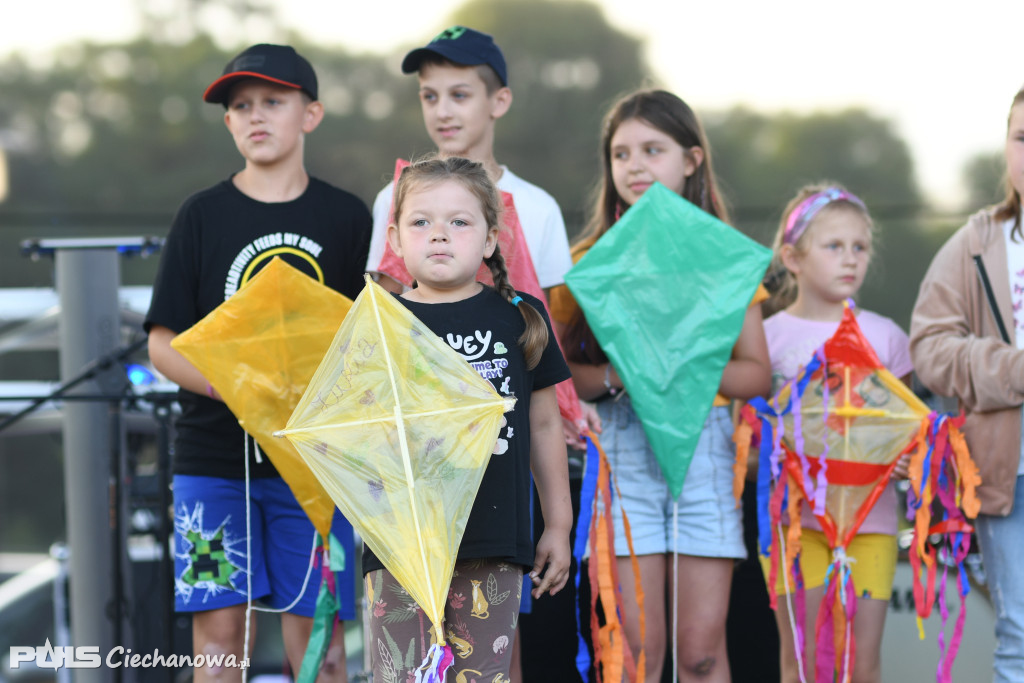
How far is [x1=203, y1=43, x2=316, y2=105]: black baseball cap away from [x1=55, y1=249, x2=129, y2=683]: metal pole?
77cm

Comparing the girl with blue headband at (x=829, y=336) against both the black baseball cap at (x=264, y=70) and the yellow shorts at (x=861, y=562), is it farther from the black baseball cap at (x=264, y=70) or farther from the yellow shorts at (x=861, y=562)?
the black baseball cap at (x=264, y=70)

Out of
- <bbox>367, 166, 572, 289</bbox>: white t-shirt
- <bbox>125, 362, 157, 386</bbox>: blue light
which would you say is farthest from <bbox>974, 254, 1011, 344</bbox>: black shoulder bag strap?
<bbox>125, 362, 157, 386</bbox>: blue light

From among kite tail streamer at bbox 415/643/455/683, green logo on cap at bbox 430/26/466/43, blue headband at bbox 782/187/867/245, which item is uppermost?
green logo on cap at bbox 430/26/466/43

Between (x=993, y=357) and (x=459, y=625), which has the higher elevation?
(x=993, y=357)

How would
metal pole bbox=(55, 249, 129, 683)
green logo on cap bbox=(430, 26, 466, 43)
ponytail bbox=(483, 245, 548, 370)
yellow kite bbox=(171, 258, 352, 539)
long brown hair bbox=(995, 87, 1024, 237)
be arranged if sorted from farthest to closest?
1. metal pole bbox=(55, 249, 129, 683)
2. green logo on cap bbox=(430, 26, 466, 43)
3. long brown hair bbox=(995, 87, 1024, 237)
4. yellow kite bbox=(171, 258, 352, 539)
5. ponytail bbox=(483, 245, 548, 370)

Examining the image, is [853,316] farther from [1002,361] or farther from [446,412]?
[446,412]

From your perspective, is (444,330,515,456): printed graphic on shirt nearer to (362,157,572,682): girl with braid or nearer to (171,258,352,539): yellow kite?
(362,157,572,682): girl with braid

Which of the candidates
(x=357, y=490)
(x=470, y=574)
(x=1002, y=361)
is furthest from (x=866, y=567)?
(x=357, y=490)

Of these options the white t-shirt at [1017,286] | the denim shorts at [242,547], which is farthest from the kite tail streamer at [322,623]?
the white t-shirt at [1017,286]

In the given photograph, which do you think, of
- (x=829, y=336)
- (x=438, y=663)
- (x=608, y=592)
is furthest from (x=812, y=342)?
(x=438, y=663)

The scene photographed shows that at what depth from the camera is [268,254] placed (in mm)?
2447

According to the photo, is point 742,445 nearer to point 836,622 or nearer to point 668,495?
point 668,495

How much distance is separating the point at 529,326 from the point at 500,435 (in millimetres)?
212

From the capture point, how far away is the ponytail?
1.94 m
